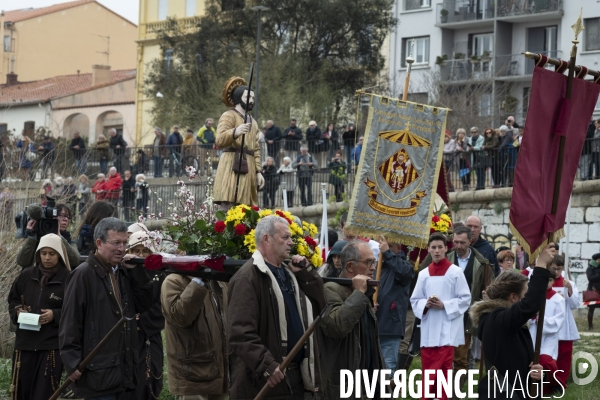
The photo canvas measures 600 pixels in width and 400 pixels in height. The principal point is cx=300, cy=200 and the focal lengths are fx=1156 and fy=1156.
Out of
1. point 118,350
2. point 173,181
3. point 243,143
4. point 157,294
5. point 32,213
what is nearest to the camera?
point 118,350

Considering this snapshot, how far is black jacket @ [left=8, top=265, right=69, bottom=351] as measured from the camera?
30.9ft

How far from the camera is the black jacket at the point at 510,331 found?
26.1 ft

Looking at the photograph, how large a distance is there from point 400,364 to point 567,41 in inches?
1456

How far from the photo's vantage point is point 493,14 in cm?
5056

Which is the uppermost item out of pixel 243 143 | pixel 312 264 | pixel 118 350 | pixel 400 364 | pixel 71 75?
pixel 71 75

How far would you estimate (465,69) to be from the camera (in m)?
48.2

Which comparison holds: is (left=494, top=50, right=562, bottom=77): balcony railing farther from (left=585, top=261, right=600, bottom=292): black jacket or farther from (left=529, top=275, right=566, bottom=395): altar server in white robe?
(left=529, top=275, right=566, bottom=395): altar server in white robe

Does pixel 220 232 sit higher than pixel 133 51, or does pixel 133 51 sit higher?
pixel 133 51

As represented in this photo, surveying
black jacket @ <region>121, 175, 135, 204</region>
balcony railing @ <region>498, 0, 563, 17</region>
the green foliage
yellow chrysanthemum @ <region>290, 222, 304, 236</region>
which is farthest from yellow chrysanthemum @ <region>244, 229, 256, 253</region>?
balcony railing @ <region>498, 0, 563, 17</region>

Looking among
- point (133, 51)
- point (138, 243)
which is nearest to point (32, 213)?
point (138, 243)

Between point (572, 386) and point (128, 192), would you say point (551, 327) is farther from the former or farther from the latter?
point (128, 192)

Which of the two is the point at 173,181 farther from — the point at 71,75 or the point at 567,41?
the point at 71,75

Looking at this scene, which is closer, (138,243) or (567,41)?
(138,243)

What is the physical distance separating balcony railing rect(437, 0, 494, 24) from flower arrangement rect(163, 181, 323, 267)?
43.3 meters
